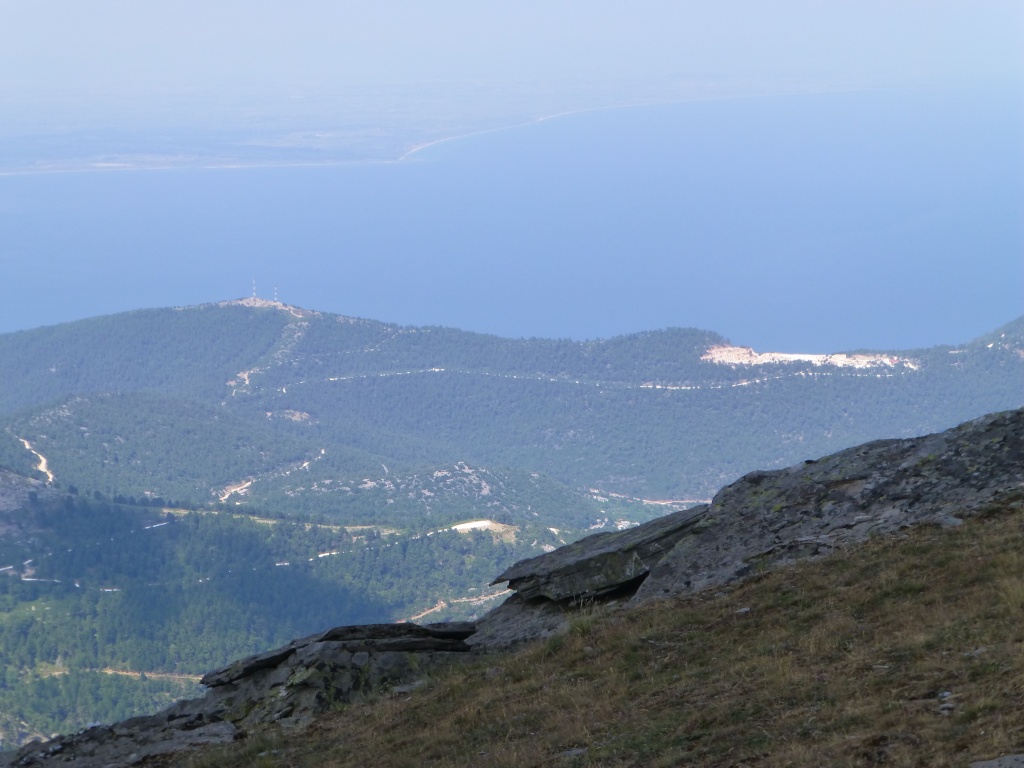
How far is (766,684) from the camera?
12.3m

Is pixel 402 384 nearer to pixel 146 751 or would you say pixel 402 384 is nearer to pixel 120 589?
pixel 120 589

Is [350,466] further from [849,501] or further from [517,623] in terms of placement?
[849,501]

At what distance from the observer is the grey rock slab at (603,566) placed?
18578 mm

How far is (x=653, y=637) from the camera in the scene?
587 inches

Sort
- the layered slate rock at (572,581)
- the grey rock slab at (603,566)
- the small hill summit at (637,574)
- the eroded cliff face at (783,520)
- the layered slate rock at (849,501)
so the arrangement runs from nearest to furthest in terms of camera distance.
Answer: the small hill summit at (637,574)
the layered slate rock at (849,501)
the eroded cliff face at (783,520)
the layered slate rock at (572,581)
the grey rock slab at (603,566)

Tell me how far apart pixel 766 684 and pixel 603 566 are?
6.69 meters

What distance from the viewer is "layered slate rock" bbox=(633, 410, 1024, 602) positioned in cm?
1680

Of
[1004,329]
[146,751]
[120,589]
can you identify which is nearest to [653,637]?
[146,751]

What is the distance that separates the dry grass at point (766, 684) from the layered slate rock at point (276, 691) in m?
1.01

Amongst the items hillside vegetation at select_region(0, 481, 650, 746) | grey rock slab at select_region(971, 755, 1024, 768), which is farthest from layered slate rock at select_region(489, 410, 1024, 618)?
hillside vegetation at select_region(0, 481, 650, 746)

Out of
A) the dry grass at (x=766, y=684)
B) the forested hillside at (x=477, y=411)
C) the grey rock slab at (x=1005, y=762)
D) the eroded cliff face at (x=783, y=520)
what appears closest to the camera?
the grey rock slab at (x=1005, y=762)

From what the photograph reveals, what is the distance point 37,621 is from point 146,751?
79658 mm

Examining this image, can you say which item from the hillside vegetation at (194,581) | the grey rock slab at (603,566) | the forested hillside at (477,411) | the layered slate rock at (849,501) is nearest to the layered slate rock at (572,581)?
the grey rock slab at (603,566)

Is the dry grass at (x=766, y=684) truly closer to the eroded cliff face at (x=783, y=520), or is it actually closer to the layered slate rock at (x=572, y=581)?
the eroded cliff face at (x=783, y=520)
